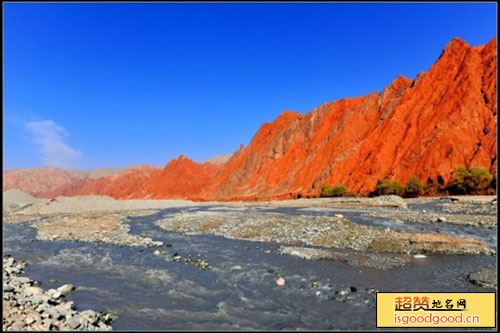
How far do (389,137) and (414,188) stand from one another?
27.4 m

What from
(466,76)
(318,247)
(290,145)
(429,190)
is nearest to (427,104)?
(466,76)

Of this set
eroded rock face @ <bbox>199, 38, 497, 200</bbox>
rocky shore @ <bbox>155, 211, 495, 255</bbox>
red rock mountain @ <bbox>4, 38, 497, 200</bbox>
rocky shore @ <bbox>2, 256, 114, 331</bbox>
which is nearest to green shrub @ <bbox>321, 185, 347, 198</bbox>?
red rock mountain @ <bbox>4, 38, 497, 200</bbox>

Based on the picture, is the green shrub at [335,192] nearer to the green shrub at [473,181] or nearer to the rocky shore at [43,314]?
the green shrub at [473,181]

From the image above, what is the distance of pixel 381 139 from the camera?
283 ft

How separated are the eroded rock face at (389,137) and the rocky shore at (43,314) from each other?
70167 mm

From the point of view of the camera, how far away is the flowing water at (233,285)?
8305mm

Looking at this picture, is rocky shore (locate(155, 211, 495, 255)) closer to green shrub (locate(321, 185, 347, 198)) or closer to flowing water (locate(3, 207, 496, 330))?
flowing water (locate(3, 207, 496, 330))

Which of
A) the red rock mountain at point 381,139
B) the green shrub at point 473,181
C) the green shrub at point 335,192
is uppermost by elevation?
the red rock mountain at point 381,139

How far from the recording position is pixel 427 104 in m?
84.3

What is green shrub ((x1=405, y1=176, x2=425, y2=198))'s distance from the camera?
198 ft

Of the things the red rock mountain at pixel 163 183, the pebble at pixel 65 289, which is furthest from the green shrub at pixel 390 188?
the red rock mountain at pixel 163 183

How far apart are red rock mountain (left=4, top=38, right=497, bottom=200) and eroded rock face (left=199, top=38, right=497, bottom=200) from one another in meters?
0.25

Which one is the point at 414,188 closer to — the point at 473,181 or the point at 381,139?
the point at 473,181

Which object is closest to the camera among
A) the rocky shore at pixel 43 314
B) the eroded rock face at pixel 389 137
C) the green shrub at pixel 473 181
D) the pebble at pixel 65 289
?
the rocky shore at pixel 43 314
